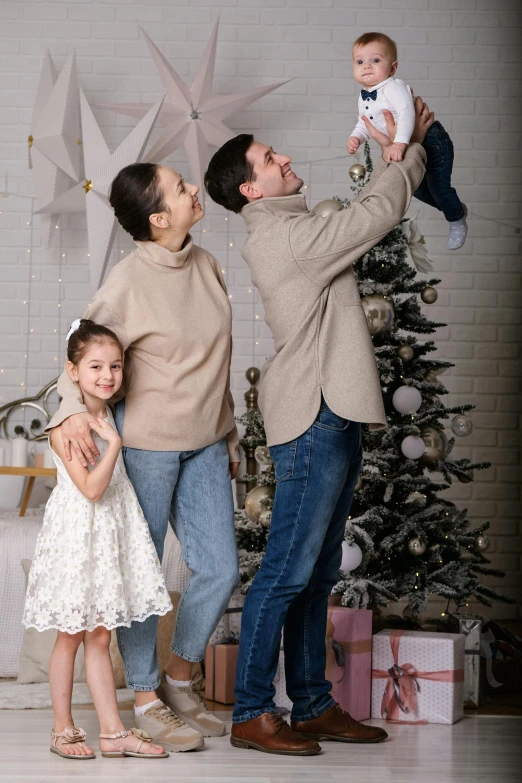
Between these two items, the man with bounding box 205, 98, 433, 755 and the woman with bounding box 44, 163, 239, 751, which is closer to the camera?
the man with bounding box 205, 98, 433, 755

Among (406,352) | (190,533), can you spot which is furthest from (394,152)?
(406,352)

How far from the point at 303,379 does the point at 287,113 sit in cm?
307

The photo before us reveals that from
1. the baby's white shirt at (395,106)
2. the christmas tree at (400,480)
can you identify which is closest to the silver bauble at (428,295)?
the christmas tree at (400,480)

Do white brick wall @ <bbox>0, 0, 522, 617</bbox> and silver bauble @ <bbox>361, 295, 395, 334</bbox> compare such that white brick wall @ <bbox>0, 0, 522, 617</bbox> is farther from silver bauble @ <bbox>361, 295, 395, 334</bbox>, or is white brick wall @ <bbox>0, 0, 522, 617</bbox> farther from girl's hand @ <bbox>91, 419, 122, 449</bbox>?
girl's hand @ <bbox>91, 419, 122, 449</bbox>

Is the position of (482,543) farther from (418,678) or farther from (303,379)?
(303,379)

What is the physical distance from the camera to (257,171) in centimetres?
234

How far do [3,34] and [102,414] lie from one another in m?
3.35

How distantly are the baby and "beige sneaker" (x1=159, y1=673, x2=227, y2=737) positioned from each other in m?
1.33

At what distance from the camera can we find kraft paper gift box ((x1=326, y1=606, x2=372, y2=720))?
275 centimetres

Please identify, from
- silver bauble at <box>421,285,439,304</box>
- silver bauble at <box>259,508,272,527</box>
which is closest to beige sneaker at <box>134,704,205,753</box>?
silver bauble at <box>259,508,272,527</box>

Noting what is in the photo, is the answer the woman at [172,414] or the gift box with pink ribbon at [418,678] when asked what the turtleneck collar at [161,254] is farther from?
the gift box with pink ribbon at [418,678]

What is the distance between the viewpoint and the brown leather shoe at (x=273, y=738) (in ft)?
7.38

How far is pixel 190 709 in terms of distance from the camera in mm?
2443

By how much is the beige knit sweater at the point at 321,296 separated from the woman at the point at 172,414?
0.58ft
